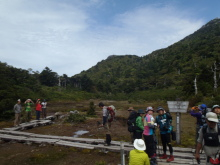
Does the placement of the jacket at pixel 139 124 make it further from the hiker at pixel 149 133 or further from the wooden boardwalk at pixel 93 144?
the wooden boardwalk at pixel 93 144

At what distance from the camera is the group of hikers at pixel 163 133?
3.03m

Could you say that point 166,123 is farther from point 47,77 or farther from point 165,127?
point 47,77

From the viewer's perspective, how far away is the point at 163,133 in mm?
5207

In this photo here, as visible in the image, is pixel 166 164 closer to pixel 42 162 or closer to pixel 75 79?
pixel 42 162

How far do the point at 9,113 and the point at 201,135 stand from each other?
1484 centimetres

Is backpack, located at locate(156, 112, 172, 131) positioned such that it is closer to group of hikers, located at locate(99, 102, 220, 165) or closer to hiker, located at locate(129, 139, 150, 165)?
group of hikers, located at locate(99, 102, 220, 165)

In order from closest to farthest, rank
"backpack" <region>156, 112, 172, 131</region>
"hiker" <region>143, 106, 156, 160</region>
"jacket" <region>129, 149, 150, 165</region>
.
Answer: "jacket" <region>129, 149, 150, 165</region> → "hiker" <region>143, 106, 156, 160</region> → "backpack" <region>156, 112, 172, 131</region>

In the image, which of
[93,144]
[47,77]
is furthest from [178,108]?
[47,77]

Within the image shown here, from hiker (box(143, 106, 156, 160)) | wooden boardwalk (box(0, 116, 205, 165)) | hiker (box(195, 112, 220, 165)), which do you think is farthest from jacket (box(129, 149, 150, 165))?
hiker (box(143, 106, 156, 160))

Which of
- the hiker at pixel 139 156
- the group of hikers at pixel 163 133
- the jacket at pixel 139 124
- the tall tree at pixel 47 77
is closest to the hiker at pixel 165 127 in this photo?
the group of hikers at pixel 163 133

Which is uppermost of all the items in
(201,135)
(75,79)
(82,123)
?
(75,79)

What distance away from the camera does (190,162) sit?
16.7ft

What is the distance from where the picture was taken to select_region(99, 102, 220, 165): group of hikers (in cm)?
303

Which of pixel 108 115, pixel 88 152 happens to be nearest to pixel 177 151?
pixel 108 115
